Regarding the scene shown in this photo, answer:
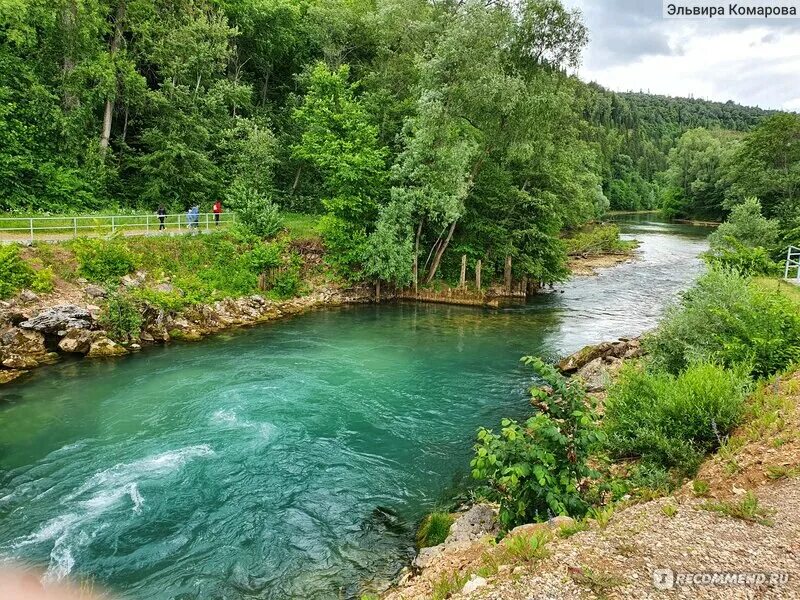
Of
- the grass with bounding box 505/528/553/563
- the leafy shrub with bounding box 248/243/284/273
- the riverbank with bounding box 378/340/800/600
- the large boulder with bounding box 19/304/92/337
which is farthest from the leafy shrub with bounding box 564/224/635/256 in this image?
the grass with bounding box 505/528/553/563

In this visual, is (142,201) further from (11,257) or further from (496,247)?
(496,247)

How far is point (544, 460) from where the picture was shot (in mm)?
7223

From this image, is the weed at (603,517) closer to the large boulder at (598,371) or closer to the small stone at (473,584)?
the small stone at (473,584)

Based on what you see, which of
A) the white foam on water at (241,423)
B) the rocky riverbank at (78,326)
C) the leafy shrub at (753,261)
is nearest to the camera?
the white foam on water at (241,423)

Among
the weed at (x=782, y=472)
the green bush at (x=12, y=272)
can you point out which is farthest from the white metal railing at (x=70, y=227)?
the weed at (x=782, y=472)

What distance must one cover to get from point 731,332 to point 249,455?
A: 11899 millimetres

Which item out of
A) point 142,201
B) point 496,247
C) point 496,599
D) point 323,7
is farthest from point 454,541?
point 323,7

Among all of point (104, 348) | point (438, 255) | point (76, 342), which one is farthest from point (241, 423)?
point (438, 255)

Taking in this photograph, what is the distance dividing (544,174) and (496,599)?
92.9ft

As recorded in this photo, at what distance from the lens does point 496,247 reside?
31516mm

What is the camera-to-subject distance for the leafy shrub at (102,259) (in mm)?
21688

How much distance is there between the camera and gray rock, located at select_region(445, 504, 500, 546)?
8.55 meters

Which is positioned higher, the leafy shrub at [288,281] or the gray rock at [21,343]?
the leafy shrub at [288,281]

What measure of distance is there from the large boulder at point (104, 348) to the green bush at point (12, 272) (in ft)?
12.0
